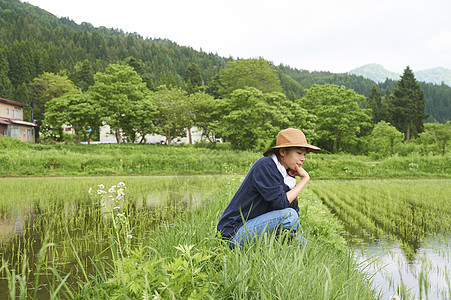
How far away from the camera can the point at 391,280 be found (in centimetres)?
311

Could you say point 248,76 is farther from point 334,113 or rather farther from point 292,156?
point 292,156

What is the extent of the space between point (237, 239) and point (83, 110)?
28.6 m

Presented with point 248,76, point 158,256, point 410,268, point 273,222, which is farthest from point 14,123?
point 410,268

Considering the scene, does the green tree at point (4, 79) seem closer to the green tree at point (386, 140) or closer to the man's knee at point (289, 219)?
the green tree at point (386, 140)

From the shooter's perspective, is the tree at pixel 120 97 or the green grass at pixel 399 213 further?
the tree at pixel 120 97

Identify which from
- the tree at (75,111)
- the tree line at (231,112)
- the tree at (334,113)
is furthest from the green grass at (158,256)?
the tree at (334,113)

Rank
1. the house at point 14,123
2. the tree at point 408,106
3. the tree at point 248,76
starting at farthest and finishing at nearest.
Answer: the tree at point 408,106, the tree at point 248,76, the house at point 14,123

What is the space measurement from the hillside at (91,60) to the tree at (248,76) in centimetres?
1807

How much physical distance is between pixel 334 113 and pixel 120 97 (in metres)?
20.7

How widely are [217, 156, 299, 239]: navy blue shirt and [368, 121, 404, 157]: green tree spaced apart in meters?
29.9

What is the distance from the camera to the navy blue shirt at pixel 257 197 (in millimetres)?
2793

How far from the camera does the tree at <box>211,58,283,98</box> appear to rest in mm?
36469

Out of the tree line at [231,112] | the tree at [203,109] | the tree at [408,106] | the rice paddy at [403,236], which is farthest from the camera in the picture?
the tree at [408,106]

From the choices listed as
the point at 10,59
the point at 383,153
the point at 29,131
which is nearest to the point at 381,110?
the point at 383,153
